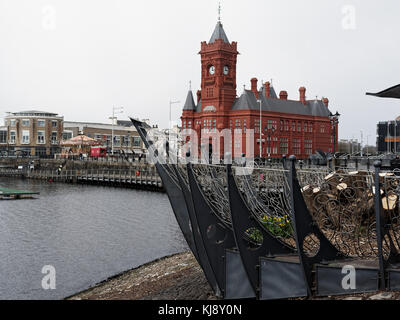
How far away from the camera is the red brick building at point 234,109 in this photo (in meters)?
73.1

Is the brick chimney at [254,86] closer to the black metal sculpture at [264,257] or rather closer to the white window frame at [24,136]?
the white window frame at [24,136]

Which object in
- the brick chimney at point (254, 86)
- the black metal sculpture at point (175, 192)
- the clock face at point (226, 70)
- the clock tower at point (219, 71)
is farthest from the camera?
the brick chimney at point (254, 86)

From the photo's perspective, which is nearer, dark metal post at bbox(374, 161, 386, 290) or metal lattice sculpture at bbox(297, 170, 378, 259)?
dark metal post at bbox(374, 161, 386, 290)

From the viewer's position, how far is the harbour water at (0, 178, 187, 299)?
62.2ft

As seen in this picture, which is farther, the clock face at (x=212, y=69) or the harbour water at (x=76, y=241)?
the clock face at (x=212, y=69)

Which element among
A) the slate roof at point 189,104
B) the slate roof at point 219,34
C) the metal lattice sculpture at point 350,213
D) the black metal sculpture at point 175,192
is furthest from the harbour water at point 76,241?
the slate roof at point 219,34

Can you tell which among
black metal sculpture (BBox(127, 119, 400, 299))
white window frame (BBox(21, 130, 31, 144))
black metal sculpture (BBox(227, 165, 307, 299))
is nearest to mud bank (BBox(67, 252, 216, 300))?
black metal sculpture (BBox(127, 119, 400, 299))

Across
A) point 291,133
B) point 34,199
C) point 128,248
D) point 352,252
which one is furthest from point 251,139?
point 352,252

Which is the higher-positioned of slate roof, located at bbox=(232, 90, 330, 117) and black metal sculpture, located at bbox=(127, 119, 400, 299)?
slate roof, located at bbox=(232, 90, 330, 117)

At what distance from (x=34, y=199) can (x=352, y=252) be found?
4423 cm

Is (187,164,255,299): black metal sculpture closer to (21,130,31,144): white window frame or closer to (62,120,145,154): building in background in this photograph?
(21,130,31,144): white window frame

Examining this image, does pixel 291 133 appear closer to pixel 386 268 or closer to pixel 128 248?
pixel 128 248

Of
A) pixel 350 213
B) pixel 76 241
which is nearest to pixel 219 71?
pixel 76 241
